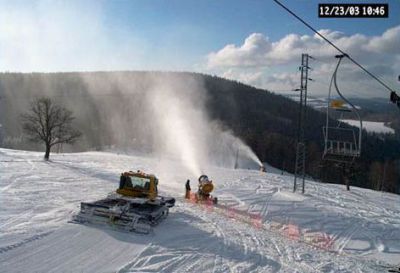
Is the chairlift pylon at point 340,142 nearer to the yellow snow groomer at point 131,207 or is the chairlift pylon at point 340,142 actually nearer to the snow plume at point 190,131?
the yellow snow groomer at point 131,207

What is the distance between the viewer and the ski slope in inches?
547

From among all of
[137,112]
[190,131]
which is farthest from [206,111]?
[190,131]

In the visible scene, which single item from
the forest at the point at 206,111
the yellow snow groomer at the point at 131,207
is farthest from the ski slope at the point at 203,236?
the forest at the point at 206,111

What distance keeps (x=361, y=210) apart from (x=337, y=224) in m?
7.09

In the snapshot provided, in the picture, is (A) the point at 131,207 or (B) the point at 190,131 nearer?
(A) the point at 131,207

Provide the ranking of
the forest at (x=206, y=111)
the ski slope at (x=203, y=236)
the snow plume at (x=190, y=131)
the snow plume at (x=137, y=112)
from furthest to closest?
1. the forest at (x=206, y=111)
2. the snow plume at (x=137, y=112)
3. the snow plume at (x=190, y=131)
4. the ski slope at (x=203, y=236)

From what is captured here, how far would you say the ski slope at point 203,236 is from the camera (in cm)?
1391

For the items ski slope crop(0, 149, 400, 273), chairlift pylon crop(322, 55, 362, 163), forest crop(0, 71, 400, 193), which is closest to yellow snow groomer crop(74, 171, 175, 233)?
ski slope crop(0, 149, 400, 273)

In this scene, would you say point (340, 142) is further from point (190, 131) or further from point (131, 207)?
point (190, 131)

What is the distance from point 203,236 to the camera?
17.9 meters

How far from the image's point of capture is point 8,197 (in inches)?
934

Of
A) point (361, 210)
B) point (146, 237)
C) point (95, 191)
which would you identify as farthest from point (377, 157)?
point (146, 237)

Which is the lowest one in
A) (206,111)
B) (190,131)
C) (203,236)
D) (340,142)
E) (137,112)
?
(203,236)

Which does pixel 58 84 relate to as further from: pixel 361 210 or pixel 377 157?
pixel 361 210
